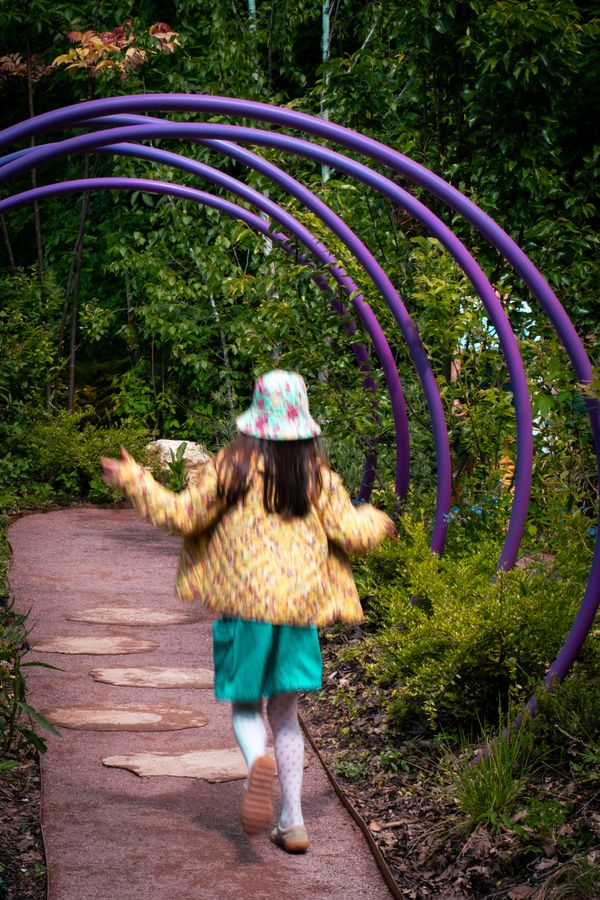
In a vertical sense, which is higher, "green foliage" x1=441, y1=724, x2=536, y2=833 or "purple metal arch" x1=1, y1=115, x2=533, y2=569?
"purple metal arch" x1=1, y1=115, x2=533, y2=569

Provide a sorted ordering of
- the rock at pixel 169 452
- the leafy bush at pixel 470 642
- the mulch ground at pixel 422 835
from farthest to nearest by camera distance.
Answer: the rock at pixel 169 452
the leafy bush at pixel 470 642
the mulch ground at pixel 422 835

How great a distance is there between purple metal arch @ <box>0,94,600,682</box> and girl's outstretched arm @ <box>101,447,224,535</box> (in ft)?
4.64

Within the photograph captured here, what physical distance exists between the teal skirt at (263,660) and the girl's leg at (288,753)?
6 cm

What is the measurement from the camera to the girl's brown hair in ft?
11.4

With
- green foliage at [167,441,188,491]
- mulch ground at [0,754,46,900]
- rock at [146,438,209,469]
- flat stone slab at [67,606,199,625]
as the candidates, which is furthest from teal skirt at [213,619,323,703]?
rock at [146,438,209,469]

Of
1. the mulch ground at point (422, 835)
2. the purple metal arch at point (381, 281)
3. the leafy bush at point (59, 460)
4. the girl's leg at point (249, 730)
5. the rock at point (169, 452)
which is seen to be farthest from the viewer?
the rock at point (169, 452)

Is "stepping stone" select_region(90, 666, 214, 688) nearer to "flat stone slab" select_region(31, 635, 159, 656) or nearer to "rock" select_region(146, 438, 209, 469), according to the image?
"flat stone slab" select_region(31, 635, 159, 656)

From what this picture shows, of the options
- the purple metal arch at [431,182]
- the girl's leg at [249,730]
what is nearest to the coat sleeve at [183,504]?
the girl's leg at [249,730]

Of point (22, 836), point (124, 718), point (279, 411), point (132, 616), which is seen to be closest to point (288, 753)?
point (22, 836)

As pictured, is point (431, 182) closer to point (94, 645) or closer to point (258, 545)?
point (258, 545)

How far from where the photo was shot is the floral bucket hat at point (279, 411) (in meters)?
3.46

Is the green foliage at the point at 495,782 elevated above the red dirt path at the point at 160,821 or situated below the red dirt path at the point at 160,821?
above

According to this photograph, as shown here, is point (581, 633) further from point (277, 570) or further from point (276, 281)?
point (276, 281)

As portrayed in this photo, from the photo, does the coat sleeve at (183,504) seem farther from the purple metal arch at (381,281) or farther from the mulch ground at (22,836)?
the purple metal arch at (381,281)
